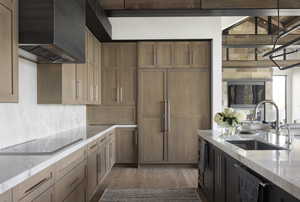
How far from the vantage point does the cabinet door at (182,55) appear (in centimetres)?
542

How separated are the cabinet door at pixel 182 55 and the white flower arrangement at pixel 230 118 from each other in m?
2.26

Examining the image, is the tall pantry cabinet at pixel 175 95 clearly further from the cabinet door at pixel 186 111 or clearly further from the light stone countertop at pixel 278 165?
the light stone countertop at pixel 278 165

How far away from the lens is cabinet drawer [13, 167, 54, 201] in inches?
61.9

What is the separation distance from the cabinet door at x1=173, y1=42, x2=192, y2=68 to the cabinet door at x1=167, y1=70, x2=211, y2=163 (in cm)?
15

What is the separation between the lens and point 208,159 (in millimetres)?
3420

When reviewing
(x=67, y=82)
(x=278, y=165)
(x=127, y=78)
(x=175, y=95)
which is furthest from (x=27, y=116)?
(x=175, y=95)

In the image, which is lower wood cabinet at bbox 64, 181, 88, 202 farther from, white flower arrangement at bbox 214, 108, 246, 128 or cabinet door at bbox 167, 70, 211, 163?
cabinet door at bbox 167, 70, 211, 163

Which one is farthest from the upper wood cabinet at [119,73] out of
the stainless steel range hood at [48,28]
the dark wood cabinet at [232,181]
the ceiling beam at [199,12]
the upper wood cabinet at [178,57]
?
the dark wood cabinet at [232,181]

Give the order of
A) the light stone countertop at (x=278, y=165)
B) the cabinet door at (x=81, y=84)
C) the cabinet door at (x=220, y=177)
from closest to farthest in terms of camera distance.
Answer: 1. the light stone countertop at (x=278, y=165)
2. the cabinet door at (x=220, y=177)
3. the cabinet door at (x=81, y=84)

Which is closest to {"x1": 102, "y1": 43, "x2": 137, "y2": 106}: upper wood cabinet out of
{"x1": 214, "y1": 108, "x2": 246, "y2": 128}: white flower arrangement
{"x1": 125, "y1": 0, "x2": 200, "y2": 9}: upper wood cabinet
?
{"x1": 125, "y1": 0, "x2": 200, "y2": 9}: upper wood cabinet

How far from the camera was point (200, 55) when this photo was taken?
5.42m

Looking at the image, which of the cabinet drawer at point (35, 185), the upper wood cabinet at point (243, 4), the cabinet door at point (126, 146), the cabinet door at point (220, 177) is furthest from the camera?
the cabinet door at point (126, 146)

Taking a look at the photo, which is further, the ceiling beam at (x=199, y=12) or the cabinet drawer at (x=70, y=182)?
the ceiling beam at (x=199, y=12)

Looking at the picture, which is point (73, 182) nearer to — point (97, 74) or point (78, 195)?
point (78, 195)
